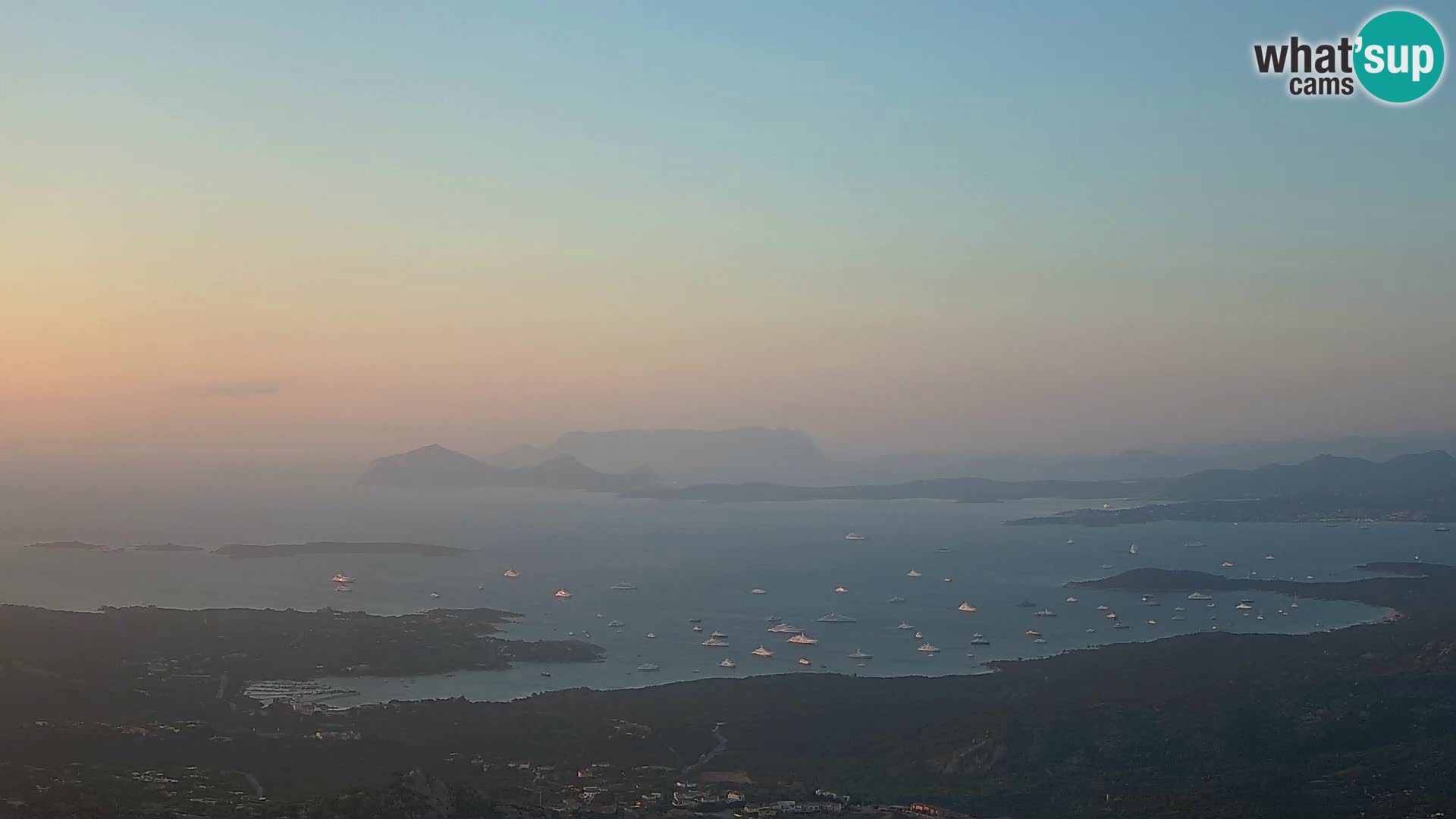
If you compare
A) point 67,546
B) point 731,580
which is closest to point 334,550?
point 67,546

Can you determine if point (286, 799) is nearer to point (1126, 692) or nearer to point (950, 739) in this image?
point (950, 739)

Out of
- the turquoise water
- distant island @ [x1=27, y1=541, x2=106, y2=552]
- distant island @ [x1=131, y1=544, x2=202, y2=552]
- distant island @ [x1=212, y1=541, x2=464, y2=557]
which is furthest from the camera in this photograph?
distant island @ [x1=212, y1=541, x2=464, y2=557]

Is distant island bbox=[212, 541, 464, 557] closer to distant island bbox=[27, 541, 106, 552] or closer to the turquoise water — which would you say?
the turquoise water

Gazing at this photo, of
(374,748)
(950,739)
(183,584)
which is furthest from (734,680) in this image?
(183,584)

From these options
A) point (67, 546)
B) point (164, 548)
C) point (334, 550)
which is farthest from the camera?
point (334, 550)

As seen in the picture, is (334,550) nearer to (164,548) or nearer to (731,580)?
(164,548)

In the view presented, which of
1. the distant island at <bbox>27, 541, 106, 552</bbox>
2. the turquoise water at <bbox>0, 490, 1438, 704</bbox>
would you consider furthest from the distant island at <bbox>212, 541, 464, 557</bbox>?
the distant island at <bbox>27, 541, 106, 552</bbox>

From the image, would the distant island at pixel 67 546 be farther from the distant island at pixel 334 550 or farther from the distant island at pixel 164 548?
the distant island at pixel 334 550
